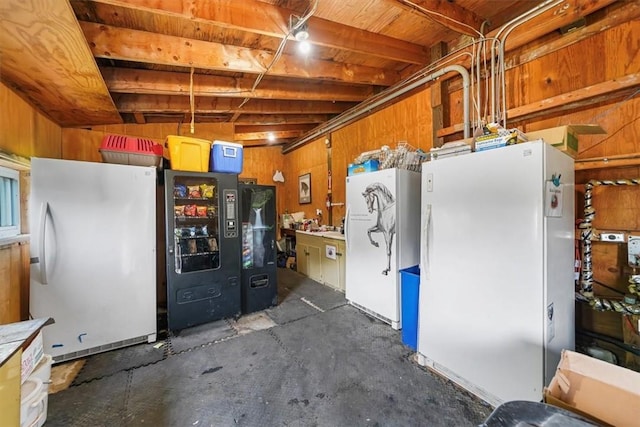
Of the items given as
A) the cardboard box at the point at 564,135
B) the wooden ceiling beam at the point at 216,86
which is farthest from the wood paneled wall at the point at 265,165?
the cardboard box at the point at 564,135

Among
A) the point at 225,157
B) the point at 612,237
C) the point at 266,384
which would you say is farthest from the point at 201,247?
the point at 612,237

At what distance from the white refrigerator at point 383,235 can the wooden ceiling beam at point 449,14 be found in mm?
1267

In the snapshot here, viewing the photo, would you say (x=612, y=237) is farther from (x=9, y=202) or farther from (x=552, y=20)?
(x=9, y=202)

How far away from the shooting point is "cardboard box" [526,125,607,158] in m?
1.61

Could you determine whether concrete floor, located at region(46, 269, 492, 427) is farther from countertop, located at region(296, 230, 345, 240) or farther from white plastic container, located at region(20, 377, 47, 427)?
countertop, located at region(296, 230, 345, 240)

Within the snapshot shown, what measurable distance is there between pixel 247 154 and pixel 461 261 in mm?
5200

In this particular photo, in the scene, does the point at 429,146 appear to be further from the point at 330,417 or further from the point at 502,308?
the point at 330,417

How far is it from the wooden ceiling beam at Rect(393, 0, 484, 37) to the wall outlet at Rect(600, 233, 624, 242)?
190 cm

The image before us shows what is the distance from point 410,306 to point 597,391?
1336 mm

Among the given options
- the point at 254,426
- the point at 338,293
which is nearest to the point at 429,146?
the point at 338,293

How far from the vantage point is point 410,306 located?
7.41 ft

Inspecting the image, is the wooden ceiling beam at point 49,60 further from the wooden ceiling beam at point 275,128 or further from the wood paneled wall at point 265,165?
the wood paneled wall at point 265,165

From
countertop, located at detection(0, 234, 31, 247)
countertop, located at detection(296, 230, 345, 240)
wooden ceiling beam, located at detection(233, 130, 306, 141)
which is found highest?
wooden ceiling beam, located at detection(233, 130, 306, 141)

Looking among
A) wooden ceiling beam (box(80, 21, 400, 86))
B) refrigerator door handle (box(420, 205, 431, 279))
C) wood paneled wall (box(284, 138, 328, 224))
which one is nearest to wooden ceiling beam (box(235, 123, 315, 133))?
wood paneled wall (box(284, 138, 328, 224))
